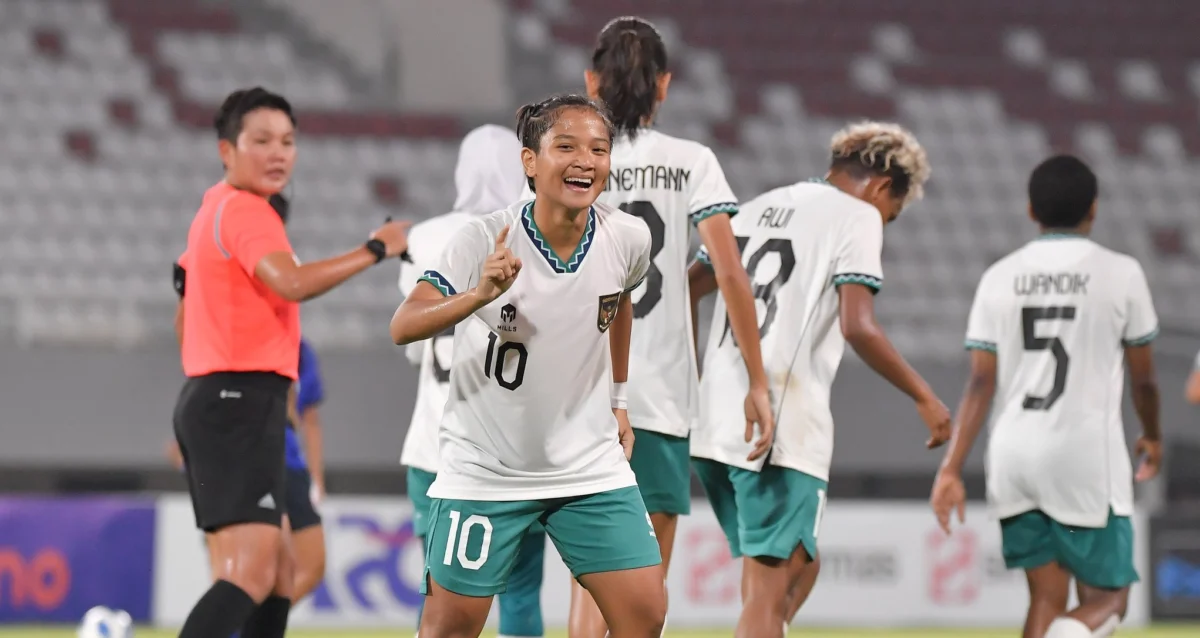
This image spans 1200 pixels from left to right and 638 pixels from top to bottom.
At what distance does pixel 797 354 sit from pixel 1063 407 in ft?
3.76

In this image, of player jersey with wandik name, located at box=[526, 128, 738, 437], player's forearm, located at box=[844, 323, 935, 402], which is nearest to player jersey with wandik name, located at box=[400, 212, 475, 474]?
player jersey with wandik name, located at box=[526, 128, 738, 437]

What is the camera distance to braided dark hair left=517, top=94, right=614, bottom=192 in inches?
152

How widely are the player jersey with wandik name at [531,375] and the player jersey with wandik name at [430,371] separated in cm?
Answer: 144

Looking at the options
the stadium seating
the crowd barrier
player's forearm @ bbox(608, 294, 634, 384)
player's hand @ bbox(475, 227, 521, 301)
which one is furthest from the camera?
the stadium seating

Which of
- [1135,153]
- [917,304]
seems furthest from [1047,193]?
[1135,153]

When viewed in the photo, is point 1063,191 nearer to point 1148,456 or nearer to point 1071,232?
point 1071,232

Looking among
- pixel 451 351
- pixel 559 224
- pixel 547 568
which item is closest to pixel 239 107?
pixel 451 351

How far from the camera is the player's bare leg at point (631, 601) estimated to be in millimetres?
3861

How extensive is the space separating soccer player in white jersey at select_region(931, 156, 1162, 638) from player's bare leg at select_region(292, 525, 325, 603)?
2.60 metres

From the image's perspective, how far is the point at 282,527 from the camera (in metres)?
4.80

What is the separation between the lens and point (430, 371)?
5527 millimetres

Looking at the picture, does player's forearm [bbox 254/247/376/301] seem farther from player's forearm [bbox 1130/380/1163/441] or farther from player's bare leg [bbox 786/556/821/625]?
player's forearm [bbox 1130/380/1163/441]

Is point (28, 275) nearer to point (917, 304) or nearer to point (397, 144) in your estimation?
point (397, 144)

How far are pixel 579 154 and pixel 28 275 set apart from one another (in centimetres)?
1022
